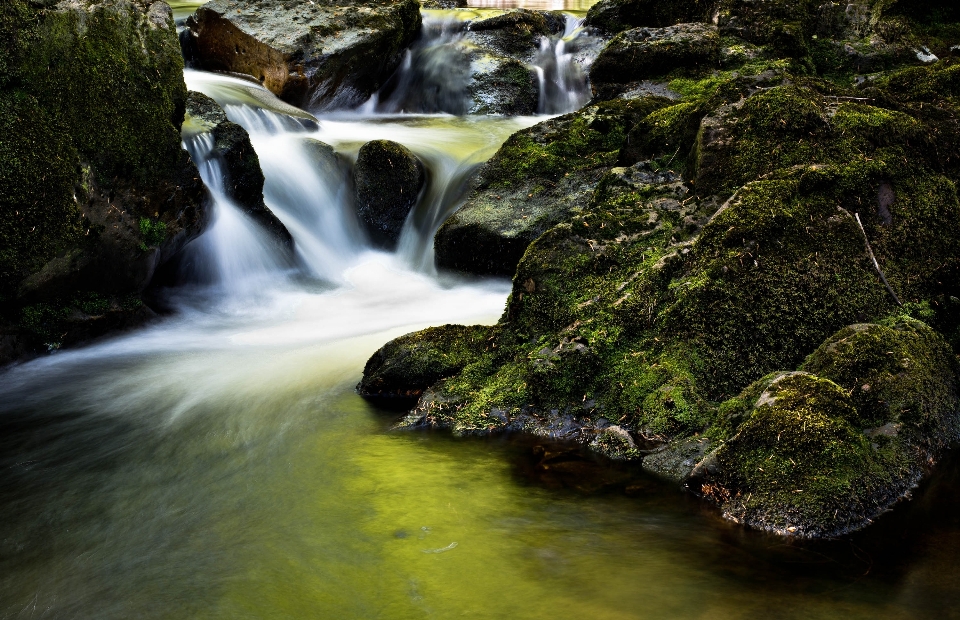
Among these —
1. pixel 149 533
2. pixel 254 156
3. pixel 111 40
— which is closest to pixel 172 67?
pixel 111 40

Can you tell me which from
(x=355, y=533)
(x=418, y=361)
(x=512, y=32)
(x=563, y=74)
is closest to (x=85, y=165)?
(x=418, y=361)

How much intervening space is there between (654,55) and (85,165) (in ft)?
23.9

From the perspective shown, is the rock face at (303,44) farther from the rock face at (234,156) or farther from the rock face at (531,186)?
the rock face at (531,186)

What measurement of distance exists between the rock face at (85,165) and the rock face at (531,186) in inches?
119

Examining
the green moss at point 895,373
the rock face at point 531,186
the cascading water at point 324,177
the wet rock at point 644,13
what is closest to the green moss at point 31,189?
the cascading water at point 324,177

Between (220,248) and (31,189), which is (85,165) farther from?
(220,248)

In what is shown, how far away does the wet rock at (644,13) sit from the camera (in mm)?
11992

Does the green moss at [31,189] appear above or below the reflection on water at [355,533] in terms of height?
above

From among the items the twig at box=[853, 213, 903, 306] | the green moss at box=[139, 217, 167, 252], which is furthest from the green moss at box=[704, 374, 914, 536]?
the green moss at box=[139, 217, 167, 252]

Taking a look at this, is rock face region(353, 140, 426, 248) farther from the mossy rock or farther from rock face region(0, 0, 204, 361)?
the mossy rock

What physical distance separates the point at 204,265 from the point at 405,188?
2905 mm

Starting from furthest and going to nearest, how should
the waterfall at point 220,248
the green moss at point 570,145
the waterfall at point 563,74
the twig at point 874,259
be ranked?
the waterfall at point 563,74, the waterfall at point 220,248, the green moss at point 570,145, the twig at point 874,259

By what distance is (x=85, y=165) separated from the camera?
22.1 feet

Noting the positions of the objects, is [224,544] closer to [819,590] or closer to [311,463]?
[311,463]
